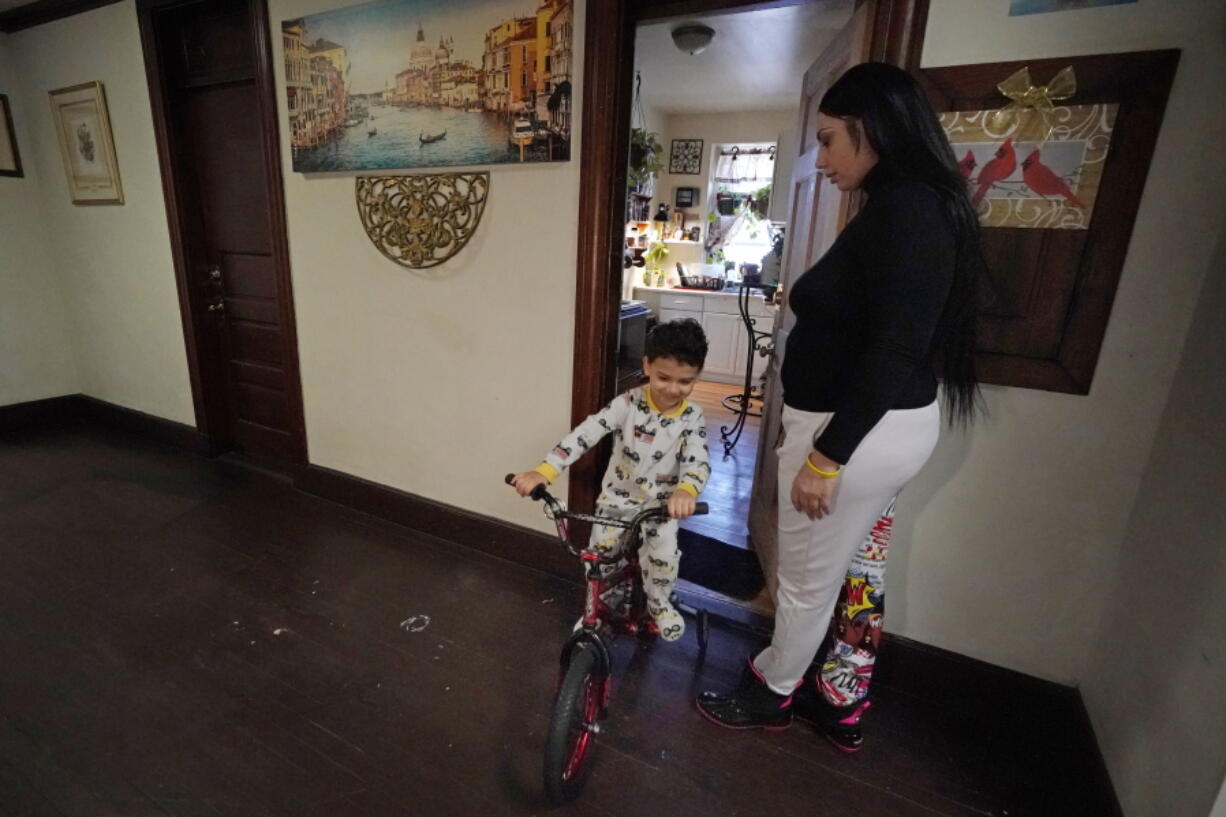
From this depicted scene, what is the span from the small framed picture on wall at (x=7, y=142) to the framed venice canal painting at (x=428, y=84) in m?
2.23

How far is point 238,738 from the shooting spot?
4.38 feet

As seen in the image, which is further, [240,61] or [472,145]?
[240,61]

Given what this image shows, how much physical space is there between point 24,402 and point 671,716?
4192 mm

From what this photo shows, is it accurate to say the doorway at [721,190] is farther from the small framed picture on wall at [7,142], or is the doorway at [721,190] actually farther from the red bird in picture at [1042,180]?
the small framed picture on wall at [7,142]

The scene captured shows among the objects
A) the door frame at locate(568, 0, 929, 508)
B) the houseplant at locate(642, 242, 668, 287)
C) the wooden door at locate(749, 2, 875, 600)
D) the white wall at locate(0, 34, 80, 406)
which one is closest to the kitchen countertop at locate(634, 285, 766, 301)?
the houseplant at locate(642, 242, 668, 287)

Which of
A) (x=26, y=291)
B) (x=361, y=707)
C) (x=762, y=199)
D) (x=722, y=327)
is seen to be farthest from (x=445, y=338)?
(x=762, y=199)

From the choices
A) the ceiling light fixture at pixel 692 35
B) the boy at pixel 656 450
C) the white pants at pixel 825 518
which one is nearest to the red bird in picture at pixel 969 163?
the white pants at pixel 825 518

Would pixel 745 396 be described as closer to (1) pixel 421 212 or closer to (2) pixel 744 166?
(1) pixel 421 212

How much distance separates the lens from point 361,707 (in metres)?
1.44

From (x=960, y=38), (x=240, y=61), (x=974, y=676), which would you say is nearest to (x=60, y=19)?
(x=240, y=61)

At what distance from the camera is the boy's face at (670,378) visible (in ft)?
4.45

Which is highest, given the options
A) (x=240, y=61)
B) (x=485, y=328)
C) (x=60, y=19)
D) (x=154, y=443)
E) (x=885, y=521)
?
(x=60, y=19)

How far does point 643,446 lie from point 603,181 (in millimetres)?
843

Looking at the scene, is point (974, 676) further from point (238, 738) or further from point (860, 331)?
point (238, 738)
